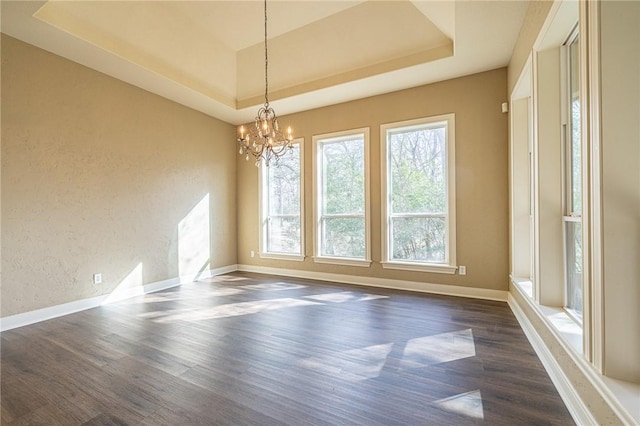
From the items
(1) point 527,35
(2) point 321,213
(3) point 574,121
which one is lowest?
(2) point 321,213

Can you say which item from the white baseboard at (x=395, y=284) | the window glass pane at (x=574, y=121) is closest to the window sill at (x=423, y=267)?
the white baseboard at (x=395, y=284)

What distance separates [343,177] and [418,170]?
4.07ft

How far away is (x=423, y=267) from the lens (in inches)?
166

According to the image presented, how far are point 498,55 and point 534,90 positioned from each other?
1332 mm

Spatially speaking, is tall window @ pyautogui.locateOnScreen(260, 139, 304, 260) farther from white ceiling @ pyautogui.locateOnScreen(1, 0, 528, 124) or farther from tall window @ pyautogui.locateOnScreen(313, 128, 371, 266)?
white ceiling @ pyautogui.locateOnScreen(1, 0, 528, 124)

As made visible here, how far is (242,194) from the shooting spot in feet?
19.6

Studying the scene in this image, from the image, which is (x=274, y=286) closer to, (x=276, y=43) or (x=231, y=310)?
(x=231, y=310)

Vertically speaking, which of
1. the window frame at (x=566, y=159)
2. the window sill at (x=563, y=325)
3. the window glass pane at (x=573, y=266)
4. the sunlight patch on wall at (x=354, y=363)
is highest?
the window frame at (x=566, y=159)

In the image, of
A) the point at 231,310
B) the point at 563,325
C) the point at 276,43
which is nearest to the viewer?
the point at 563,325

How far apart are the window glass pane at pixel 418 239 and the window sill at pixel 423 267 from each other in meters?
0.10

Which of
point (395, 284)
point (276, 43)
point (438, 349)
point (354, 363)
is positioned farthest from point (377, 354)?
point (276, 43)

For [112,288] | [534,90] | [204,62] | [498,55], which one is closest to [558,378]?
[534,90]

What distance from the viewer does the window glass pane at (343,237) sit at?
15.7 ft

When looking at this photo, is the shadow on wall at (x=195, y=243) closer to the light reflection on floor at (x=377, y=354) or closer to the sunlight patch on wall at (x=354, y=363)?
the light reflection on floor at (x=377, y=354)
